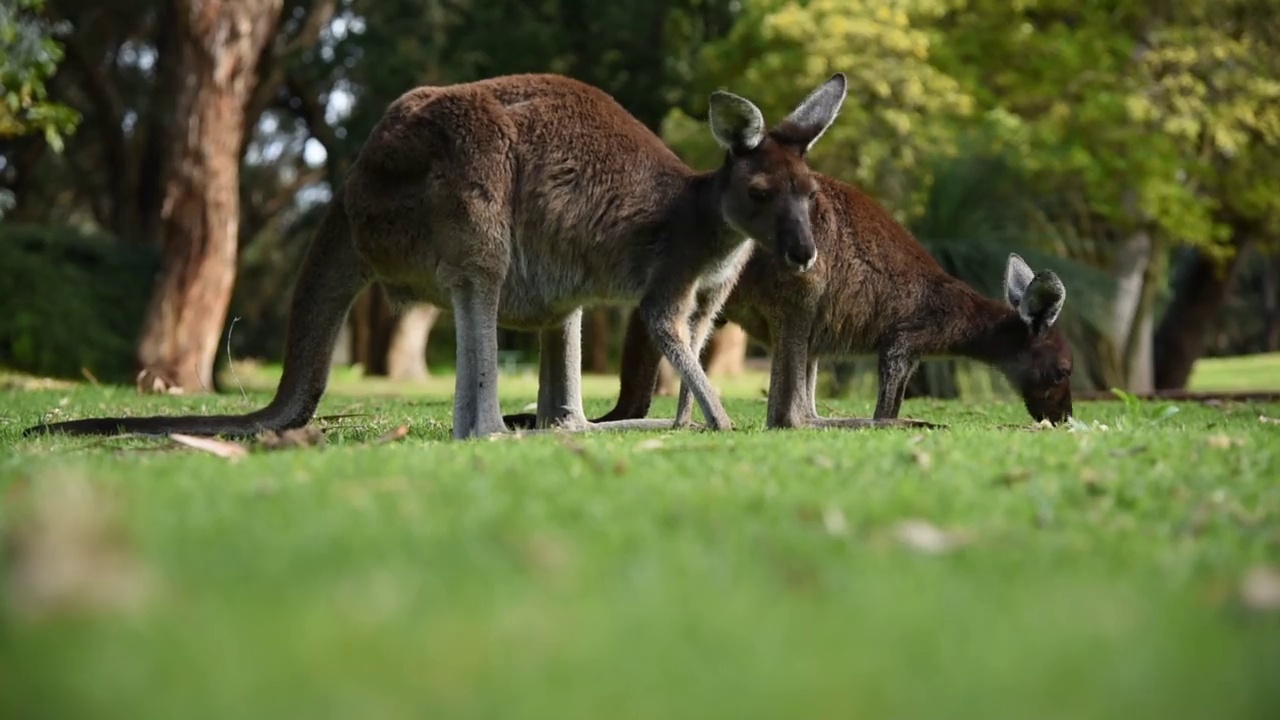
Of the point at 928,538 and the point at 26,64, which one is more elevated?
the point at 26,64

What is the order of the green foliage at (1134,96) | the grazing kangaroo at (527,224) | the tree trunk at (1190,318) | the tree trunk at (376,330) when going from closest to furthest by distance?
the grazing kangaroo at (527,224) → the green foliage at (1134,96) → the tree trunk at (1190,318) → the tree trunk at (376,330)

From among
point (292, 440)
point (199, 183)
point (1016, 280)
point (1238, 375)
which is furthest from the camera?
point (1238, 375)

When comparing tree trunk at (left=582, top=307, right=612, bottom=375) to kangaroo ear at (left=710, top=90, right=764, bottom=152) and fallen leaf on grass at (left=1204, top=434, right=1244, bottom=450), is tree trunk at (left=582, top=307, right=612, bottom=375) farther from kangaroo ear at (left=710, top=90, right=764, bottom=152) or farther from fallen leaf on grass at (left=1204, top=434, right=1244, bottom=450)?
fallen leaf on grass at (left=1204, top=434, right=1244, bottom=450)

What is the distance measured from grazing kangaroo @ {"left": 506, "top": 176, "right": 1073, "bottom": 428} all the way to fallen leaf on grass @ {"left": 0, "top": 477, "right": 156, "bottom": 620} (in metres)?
4.14

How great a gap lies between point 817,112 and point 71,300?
10.3m

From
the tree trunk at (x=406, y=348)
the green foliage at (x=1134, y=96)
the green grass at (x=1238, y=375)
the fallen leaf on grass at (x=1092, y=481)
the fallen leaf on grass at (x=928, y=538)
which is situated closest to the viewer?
the fallen leaf on grass at (x=928, y=538)

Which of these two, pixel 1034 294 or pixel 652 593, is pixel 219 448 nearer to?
pixel 652 593

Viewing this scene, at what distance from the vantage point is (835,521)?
2.83 m

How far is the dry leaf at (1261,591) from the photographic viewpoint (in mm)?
2211

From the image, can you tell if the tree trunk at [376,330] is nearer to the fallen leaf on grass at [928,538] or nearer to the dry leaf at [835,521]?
the dry leaf at [835,521]

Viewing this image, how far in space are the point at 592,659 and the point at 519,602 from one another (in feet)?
0.87

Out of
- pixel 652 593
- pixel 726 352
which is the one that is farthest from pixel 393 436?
pixel 726 352

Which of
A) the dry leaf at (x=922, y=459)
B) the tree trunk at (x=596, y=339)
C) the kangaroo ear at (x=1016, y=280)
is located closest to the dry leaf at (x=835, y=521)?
the dry leaf at (x=922, y=459)

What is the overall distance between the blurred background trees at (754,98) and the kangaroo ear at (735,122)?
6107mm
